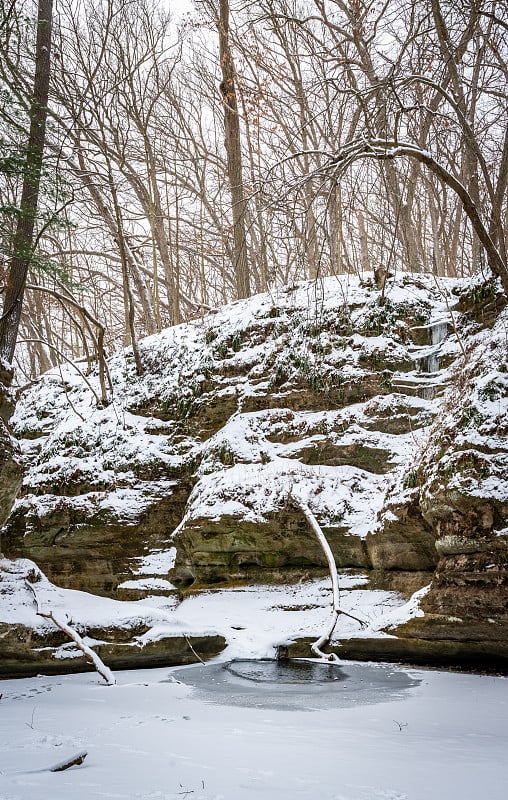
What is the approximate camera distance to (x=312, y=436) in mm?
11180

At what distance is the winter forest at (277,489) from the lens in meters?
4.33

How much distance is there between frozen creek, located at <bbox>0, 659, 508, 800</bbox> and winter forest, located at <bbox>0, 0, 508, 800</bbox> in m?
0.03

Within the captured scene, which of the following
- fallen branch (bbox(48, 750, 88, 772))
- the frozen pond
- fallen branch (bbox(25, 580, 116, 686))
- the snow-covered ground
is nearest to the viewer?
the snow-covered ground

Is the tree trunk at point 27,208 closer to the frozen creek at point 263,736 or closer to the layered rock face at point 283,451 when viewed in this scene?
the layered rock face at point 283,451

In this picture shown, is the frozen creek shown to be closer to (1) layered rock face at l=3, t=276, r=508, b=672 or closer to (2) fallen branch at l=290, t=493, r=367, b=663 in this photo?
(2) fallen branch at l=290, t=493, r=367, b=663

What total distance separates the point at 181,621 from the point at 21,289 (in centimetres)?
544

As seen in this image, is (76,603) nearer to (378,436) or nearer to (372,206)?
(378,436)

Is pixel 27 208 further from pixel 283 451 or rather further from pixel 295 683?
pixel 295 683

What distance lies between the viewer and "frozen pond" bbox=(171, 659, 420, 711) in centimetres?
570

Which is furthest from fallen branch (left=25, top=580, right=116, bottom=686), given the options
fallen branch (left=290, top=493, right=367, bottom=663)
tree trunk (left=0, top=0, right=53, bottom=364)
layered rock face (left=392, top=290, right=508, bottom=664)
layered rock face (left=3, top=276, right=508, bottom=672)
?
tree trunk (left=0, top=0, right=53, bottom=364)

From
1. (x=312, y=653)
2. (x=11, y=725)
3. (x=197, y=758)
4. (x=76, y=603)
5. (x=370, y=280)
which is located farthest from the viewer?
(x=370, y=280)

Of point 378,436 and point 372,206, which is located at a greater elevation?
point 372,206

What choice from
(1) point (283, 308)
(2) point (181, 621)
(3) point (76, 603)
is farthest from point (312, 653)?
(1) point (283, 308)

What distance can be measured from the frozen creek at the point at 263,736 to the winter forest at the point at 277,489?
30 millimetres
